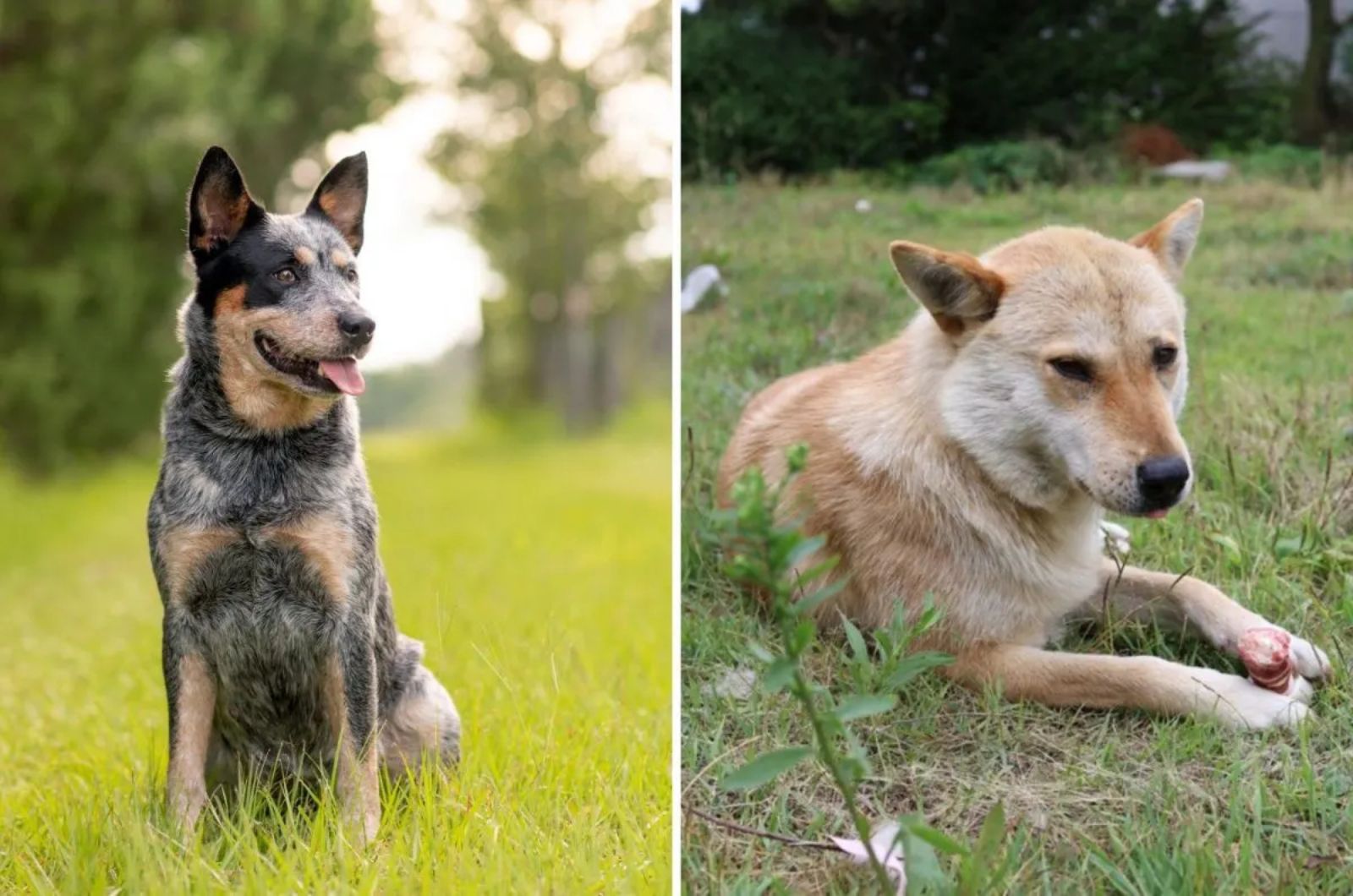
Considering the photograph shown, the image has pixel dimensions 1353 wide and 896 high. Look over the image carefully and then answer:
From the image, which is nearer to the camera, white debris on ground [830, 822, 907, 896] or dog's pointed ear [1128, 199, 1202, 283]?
white debris on ground [830, 822, 907, 896]

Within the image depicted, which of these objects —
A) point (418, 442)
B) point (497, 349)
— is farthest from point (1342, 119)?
Answer: point (497, 349)

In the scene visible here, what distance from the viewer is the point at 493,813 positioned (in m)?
2.06

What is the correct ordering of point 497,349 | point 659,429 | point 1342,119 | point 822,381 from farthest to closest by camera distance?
point 497,349 → point 659,429 → point 1342,119 → point 822,381

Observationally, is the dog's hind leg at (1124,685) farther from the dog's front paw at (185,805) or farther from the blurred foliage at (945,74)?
the blurred foliage at (945,74)

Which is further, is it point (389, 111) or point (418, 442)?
point (418, 442)

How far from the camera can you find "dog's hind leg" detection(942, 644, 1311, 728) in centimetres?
207

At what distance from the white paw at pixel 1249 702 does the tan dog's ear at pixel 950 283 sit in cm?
76

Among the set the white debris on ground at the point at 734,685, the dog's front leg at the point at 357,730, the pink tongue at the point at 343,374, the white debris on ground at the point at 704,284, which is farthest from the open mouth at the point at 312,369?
the white debris on ground at the point at 704,284

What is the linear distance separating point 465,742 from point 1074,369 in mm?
1346

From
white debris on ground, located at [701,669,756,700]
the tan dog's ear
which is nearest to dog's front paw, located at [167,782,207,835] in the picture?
white debris on ground, located at [701,669,756,700]

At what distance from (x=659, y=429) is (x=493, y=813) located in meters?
13.8

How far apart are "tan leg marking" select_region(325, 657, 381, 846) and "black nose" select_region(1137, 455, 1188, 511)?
1346 millimetres

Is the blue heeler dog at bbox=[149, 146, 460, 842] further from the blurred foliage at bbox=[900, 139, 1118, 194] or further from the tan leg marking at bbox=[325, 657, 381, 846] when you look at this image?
the blurred foliage at bbox=[900, 139, 1118, 194]

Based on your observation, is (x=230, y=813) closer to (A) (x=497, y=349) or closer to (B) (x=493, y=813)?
(B) (x=493, y=813)
